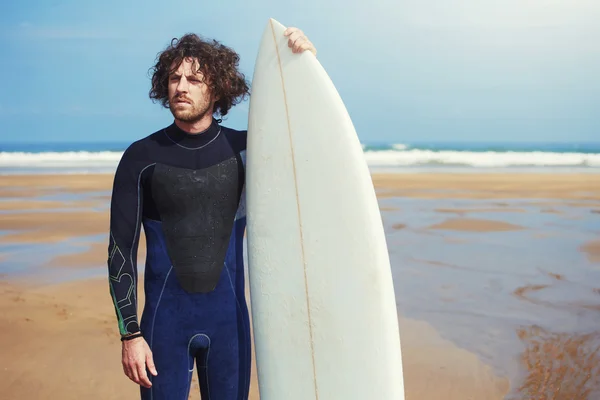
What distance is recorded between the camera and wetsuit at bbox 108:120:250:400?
2027 mm

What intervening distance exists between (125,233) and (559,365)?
302cm

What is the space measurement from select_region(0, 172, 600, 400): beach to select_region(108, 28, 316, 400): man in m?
1.77

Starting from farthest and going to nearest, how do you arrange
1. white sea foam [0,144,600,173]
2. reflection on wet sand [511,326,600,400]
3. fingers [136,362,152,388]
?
white sea foam [0,144,600,173] < reflection on wet sand [511,326,600,400] < fingers [136,362,152,388]

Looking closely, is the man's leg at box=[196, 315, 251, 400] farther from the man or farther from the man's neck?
the man's neck

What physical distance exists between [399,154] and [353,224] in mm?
26265

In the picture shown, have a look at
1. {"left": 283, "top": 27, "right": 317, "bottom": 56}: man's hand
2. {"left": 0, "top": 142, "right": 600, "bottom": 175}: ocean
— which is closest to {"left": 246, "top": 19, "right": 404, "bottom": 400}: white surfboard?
{"left": 283, "top": 27, "right": 317, "bottom": 56}: man's hand

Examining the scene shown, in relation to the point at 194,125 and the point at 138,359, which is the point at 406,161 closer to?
the point at 194,125

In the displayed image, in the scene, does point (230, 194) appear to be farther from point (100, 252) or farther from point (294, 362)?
point (100, 252)

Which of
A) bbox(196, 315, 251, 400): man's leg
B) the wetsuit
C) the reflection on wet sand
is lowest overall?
the reflection on wet sand

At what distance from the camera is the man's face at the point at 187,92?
2.04m

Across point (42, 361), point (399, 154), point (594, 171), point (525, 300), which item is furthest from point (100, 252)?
point (399, 154)

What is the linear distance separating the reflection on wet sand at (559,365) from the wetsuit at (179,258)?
2.23 m

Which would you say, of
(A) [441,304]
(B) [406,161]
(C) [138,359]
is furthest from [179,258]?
(B) [406,161]

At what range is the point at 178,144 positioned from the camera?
209 centimetres
